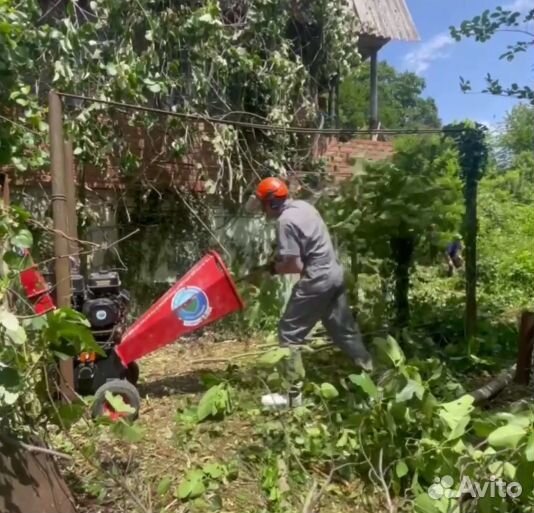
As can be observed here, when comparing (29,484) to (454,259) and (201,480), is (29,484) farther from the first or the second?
(454,259)

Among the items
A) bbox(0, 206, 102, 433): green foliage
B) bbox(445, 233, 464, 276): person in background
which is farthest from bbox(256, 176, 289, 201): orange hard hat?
bbox(445, 233, 464, 276): person in background

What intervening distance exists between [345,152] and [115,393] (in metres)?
5.51

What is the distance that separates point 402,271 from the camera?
6.36 m

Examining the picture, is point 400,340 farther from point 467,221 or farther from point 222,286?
point 222,286

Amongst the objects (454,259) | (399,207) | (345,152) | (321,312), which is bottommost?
(454,259)

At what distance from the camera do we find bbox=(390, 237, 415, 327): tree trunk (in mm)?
6266

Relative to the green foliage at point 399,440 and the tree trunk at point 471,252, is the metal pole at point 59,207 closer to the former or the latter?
the green foliage at point 399,440

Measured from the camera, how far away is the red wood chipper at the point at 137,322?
438cm

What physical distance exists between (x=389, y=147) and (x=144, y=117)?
14.2ft

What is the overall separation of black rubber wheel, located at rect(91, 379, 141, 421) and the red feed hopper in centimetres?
16

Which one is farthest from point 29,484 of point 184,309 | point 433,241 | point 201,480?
point 433,241

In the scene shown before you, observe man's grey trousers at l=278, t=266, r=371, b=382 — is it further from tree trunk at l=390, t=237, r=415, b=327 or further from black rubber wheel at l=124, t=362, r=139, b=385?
tree trunk at l=390, t=237, r=415, b=327

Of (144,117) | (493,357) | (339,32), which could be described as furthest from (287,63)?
(493,357)
